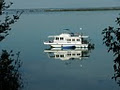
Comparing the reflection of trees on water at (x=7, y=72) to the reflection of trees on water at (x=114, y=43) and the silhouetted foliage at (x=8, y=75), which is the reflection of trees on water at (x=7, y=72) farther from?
the reflection of trees on water at (x=114, y=43)

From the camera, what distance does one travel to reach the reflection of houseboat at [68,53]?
1469 inches

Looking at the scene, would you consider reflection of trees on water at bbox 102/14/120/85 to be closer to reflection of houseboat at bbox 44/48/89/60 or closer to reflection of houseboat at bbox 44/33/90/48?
reflection of houseboat at bbox 44/48/89/60

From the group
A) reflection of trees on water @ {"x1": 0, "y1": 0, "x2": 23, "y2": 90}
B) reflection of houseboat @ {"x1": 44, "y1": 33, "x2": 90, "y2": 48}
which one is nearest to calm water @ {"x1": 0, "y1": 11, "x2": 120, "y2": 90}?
reflection of houseboat @ {"x1": 44, "y1": 33, "x2": 90, "y2": 48}

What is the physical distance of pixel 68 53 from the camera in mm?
40500

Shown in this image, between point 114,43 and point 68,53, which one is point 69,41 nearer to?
point 68,53

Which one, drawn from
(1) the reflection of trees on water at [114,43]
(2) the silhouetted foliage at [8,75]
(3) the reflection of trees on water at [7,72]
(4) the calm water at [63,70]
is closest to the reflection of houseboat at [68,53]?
(4) the calm water at [63,70]

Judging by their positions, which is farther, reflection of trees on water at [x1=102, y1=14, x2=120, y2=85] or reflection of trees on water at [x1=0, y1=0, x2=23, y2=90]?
reflection of trees on water at [x1=0, y1=0, x2=23, y2=90]

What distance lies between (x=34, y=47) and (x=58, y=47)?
14.9 feet

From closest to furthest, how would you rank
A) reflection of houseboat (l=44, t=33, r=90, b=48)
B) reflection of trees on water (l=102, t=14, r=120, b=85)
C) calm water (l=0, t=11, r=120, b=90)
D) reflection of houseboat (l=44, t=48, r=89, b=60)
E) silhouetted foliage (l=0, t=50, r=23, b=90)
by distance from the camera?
reflection of trees on water (l=102, t=14, r=120, b=85)
silhouetted foliage (l=0, t=50, r=23, b=90)
calm water (l=0, t=11, r=120, b=90)
reflection of houseboat (l=44, t=48, r=89, b=60)
reflection of houseboat (l=44, t=33, r=90, b=48)

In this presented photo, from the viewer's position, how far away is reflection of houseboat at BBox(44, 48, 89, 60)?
37312 mm

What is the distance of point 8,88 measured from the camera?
17.2ft

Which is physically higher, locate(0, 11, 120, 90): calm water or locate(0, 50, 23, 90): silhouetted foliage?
locate(0, 50, 23, 90): silhouetted foliage

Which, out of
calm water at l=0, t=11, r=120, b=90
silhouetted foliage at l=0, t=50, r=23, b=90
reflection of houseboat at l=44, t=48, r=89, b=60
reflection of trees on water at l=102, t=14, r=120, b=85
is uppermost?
reflection of trees on water at l=102, t=14, r=120, b=85

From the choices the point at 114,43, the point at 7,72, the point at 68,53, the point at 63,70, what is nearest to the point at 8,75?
the point at 7,72
